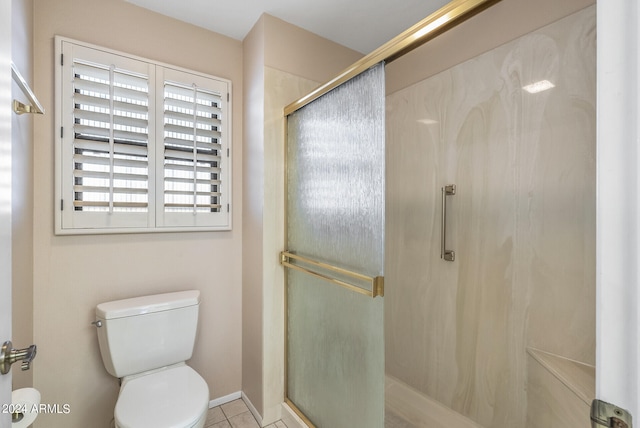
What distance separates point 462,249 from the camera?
68.4 inches

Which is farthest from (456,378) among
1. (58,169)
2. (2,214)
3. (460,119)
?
(58,169)

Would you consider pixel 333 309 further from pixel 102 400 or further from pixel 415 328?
pixel 102 400

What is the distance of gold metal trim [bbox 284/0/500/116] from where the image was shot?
87cm

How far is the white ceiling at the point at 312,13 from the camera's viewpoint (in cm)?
173

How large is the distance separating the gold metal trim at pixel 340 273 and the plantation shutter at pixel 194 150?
21.5 inches

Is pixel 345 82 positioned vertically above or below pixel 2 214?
above

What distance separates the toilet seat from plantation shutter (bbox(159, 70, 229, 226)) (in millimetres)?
835

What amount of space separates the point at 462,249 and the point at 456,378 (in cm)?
76

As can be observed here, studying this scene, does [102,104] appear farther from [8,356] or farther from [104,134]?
[8,356]

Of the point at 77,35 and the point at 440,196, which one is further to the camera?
the point at 440,196

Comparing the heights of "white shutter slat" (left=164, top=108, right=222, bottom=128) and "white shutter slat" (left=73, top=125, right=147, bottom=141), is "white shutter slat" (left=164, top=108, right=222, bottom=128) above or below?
above
